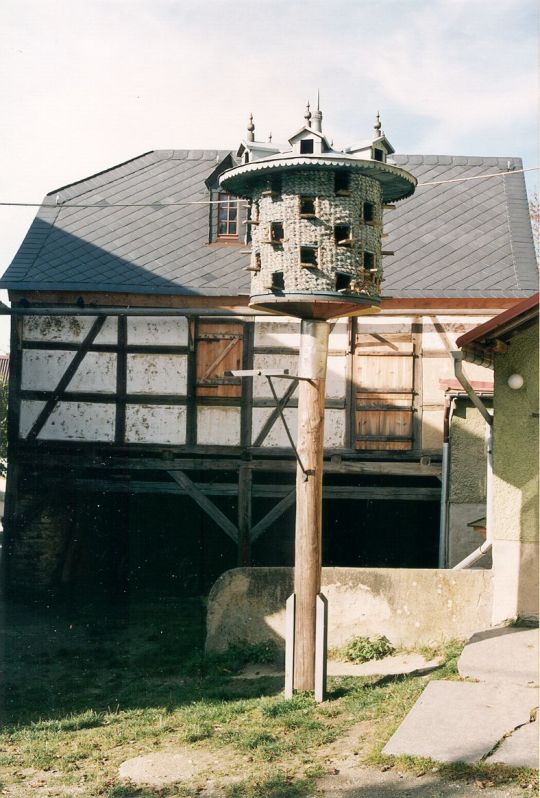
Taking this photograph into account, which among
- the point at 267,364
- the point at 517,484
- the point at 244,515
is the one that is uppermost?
the point at 267,364

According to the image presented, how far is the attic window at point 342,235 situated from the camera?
9.25 m

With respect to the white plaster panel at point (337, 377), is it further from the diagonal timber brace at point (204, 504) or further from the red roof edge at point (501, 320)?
the red roof edge at point (501, 320)

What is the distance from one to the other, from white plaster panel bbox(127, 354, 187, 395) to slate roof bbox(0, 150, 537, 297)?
1.01 m

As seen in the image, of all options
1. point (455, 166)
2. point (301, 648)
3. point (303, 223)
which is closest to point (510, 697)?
point (301, 648)

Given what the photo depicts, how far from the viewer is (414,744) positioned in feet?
22.7

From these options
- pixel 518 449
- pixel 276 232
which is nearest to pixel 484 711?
pixel 518 449

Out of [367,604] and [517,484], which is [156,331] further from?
[517,484]

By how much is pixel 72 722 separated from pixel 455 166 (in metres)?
12.0

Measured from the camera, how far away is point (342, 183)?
9.33m

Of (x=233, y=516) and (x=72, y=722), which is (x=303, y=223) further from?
(x=233, y=516)

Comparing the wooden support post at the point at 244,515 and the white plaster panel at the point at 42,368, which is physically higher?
the white plaster panel at the point at 42,368

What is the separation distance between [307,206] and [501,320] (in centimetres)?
206

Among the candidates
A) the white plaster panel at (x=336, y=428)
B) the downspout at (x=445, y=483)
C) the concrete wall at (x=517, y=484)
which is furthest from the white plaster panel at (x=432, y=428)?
the concrete wall at (x=517, y=484)

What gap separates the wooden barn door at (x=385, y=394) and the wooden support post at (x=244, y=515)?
172 centimetres
